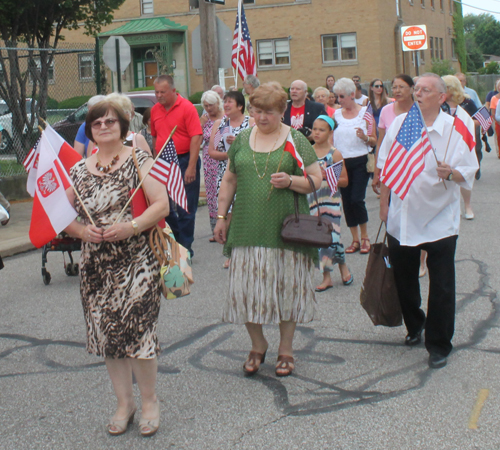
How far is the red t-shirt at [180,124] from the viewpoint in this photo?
8.41 m

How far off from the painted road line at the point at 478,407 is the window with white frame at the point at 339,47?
3585cm

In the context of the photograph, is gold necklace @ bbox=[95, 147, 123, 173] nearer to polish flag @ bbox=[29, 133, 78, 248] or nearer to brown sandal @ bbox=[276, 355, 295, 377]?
polish flag @ bbox=[29, 133, 78, 248]

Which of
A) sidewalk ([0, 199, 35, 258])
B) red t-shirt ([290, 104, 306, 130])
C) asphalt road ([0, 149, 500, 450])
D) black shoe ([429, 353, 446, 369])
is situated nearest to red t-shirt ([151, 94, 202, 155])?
red t-shirt ([290, 104, 306, 130])

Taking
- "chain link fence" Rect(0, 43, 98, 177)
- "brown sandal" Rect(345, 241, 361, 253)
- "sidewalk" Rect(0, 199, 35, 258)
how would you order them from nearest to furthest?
"brown sandal" Rect(345, 241, 361, 253) → "sidewalk" Rect(0, 199, 35, 258) → "chain link fence" Rect(0, 43, 98, 177)

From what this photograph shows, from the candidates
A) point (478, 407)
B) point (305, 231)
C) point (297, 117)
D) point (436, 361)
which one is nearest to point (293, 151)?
point (305, 231)

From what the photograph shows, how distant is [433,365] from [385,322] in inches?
21.7

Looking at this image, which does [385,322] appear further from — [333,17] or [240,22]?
[333,17]

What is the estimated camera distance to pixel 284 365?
4742 millimetres

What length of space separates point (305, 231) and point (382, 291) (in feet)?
3.10

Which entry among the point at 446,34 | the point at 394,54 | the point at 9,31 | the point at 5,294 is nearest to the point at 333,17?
the point at 394,54

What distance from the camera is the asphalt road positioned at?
386 centimetres

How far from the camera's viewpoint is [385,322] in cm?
521

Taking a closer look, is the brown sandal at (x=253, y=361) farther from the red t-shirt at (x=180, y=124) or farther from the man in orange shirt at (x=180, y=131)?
the red t-shirt at (x=180, y=124)

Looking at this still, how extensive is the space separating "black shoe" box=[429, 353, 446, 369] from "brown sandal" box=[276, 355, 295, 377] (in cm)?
90
